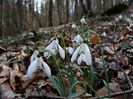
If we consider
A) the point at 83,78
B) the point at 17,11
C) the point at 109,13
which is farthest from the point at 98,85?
the point at 17,11

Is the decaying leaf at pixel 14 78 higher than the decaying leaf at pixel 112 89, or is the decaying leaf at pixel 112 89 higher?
the decaying leaf at pixel 14 78

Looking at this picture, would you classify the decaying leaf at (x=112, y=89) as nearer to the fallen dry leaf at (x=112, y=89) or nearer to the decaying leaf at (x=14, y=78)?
the fallen dry leaf at (x=112, y=89)

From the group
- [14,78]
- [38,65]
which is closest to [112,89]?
[38,65]

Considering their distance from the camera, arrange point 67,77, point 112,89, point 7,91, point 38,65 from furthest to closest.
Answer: point 7,91 < point 67,77 < point 112,89 < point 38,65

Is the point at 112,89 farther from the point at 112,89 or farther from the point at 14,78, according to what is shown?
the point at 14,78

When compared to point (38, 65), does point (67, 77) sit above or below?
below

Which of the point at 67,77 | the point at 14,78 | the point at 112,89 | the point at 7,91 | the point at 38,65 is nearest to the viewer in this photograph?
the point at 38,65

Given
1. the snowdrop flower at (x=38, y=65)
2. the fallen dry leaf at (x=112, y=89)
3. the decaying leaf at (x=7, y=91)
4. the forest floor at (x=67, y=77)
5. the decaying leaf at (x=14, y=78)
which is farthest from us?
the decaying leaf at (x=14, y=78)

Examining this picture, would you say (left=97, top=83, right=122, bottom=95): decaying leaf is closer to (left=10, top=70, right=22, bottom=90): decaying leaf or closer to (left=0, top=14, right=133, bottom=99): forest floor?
(left=0, top=14, right=133, bottom=99): forest floor

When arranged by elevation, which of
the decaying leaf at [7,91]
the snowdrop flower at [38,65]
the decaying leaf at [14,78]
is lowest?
the decaying leaf at [7,91]

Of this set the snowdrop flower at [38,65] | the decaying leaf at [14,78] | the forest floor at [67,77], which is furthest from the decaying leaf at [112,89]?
the decaying leaf at [14,78]

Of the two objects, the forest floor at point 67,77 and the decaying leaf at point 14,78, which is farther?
the decaying leaf at point 14,78
